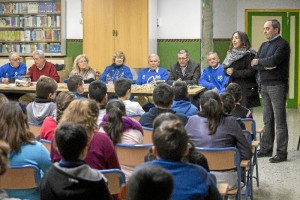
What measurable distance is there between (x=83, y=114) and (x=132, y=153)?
22.6 inches

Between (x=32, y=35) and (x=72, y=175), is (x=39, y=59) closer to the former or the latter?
(x=32, y=35)

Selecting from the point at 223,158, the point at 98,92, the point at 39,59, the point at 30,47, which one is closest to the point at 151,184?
the point at 223,158

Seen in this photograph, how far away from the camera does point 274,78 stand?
6.59m

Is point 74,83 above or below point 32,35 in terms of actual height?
below

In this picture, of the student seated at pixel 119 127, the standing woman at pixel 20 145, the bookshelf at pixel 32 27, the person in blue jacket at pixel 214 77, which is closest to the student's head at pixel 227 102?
the student seated at pixel 119 127

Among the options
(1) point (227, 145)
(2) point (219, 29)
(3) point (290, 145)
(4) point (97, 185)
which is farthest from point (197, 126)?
(2) point (219, 29)

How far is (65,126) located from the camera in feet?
9.30

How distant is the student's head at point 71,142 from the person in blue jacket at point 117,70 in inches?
244

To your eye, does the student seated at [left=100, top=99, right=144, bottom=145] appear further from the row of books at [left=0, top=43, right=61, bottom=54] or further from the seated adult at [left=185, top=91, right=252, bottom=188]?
the row of books at [left=0, top=43, right=61, bottom=54]

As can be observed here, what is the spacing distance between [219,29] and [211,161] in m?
7.69

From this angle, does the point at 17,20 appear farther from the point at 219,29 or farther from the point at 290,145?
the point at 290,145

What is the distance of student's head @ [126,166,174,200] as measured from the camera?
2105 millimetres

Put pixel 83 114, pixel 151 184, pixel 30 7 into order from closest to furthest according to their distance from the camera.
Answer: pixel 151 184, pixel 83 114, pixel 30 7

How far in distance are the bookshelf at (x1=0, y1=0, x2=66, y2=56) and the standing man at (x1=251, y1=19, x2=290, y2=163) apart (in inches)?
236
